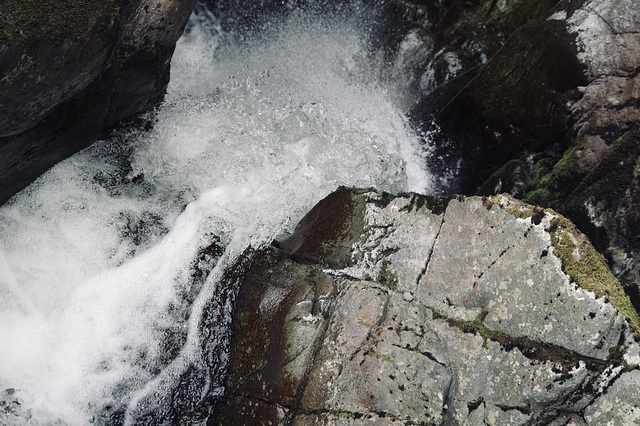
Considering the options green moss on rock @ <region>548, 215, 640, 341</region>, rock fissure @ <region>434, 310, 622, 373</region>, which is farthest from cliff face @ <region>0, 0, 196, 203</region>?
green moss on rock @ <region>548, 215, 640, 341</region>

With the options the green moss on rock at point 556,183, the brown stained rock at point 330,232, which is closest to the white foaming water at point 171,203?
the brown stained rock at point 330,232

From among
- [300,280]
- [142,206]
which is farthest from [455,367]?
[142,206]

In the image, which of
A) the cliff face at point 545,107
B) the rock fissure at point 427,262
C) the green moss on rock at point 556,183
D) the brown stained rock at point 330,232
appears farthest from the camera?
the green moss on rock at point 556,183

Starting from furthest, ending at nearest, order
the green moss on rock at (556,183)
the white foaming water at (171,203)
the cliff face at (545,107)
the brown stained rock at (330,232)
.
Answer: the green moss on rock at (556,183) < the cliff face at (545,107) < the brown stained rock at (330,232) < the white foaming water at (171,203)

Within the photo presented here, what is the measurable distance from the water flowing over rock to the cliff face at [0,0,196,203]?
2.12 m

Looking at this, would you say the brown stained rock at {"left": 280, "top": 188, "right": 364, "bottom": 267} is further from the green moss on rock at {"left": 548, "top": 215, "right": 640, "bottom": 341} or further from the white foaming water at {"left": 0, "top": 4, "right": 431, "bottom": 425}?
the green moss on rock at {"left": 548, "top": 215, "right": 640, "bottom": 341}

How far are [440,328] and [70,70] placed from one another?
320 cm

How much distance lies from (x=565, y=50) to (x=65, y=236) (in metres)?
5.10

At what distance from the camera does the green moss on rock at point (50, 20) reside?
269 centimetres

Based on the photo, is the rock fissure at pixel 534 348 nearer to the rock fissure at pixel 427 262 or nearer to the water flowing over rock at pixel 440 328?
the water flowing over rock at pixel 440 328

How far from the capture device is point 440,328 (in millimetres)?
3004

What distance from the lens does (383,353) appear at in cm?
297

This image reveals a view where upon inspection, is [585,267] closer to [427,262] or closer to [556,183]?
[427,262]

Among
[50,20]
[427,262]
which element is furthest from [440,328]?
[50,20]
